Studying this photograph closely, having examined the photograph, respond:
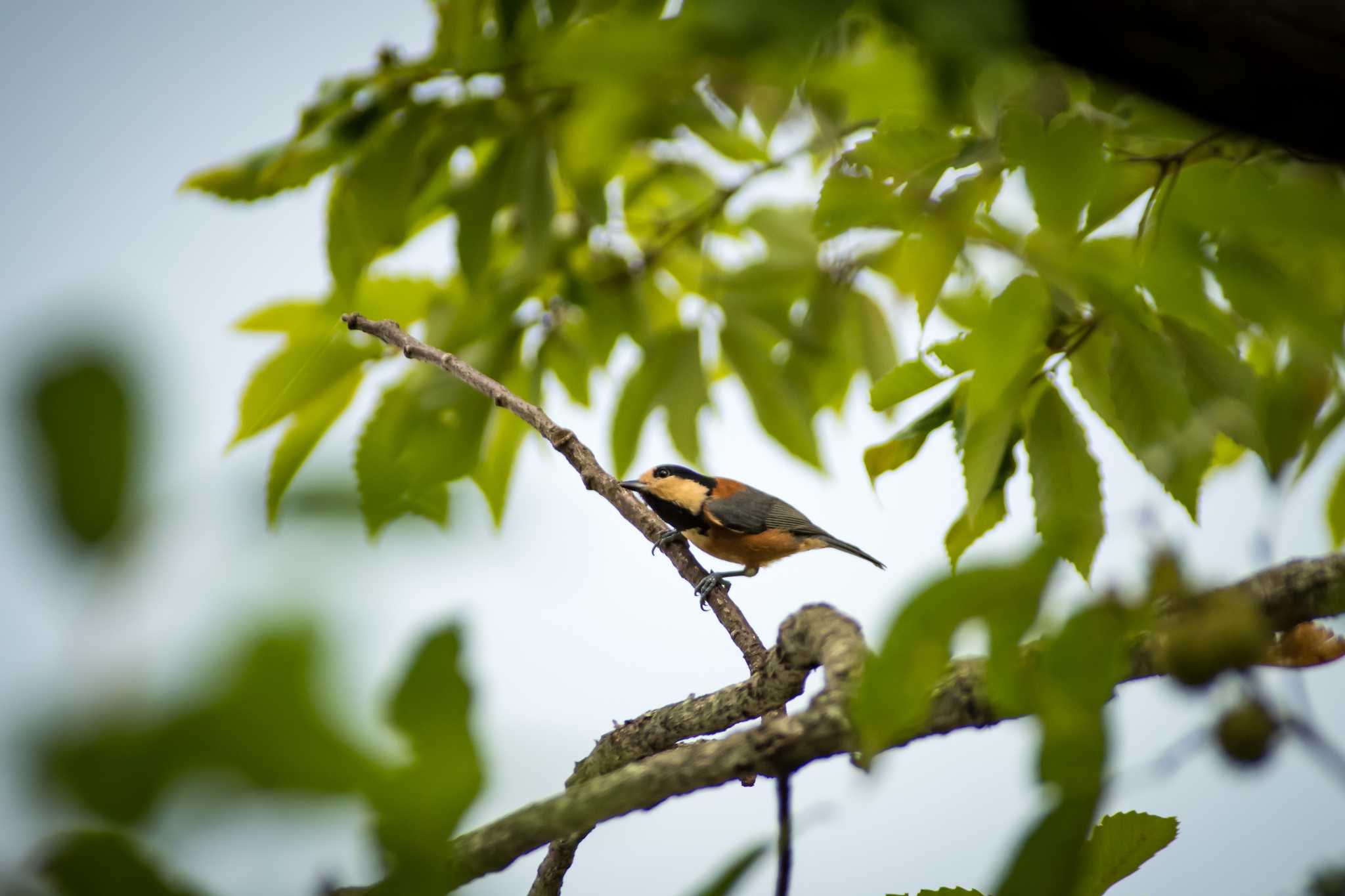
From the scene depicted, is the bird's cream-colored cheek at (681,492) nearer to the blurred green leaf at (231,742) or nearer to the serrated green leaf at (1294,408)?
the serrated green leaf at (1294,408)

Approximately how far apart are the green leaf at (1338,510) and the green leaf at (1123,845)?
1429 millimetres

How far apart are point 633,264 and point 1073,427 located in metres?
2.08

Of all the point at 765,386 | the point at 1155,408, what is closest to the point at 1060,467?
the point at 1155,408

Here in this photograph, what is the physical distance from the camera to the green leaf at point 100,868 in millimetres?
558

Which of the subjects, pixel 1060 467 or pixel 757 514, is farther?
pixel 757 514

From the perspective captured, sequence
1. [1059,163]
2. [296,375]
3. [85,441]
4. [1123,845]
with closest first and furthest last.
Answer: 1. [85,441]
2. [1123,845]
3. [1059,163]
4. [296,375]

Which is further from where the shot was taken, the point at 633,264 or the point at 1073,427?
the point at 633,264

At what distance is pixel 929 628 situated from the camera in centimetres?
89

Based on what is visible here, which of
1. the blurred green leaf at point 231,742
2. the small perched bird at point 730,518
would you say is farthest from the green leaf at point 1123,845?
the small perched bird at point 730,518

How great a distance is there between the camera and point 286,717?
0.55 m

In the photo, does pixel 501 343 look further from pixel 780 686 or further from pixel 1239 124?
pixel 1239 124

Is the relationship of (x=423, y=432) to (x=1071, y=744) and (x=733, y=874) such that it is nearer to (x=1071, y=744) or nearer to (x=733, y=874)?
(x=733, y=874)

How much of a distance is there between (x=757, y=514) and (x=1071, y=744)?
11.7 feet

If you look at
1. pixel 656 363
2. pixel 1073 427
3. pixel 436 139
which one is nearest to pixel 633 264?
pixel 656 363
